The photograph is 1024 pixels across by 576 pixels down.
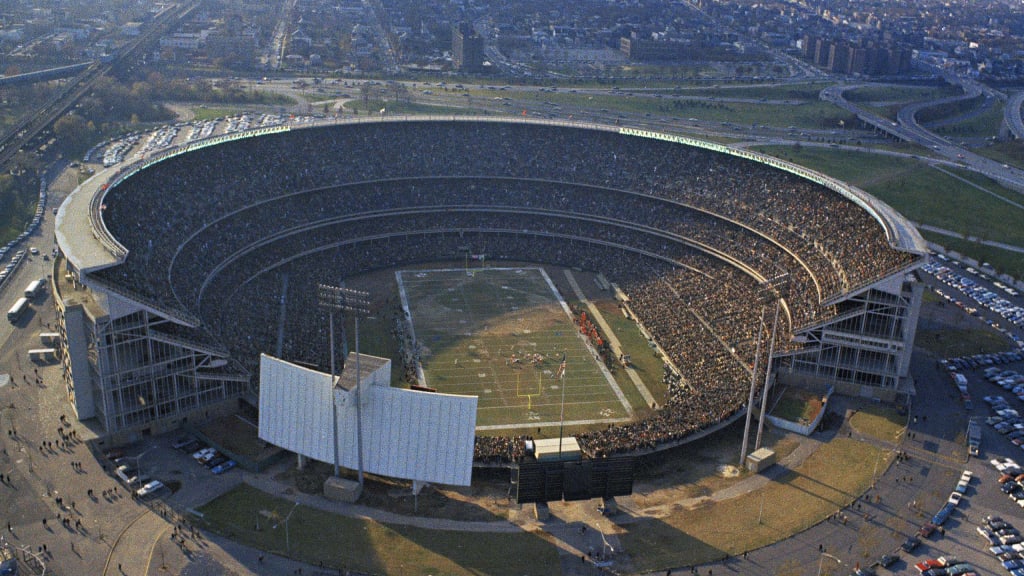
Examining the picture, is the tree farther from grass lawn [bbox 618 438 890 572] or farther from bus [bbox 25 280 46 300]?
grass lawn [bbox 618 438 890 572]

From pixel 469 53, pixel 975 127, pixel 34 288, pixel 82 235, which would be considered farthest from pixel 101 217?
pixel 975 127

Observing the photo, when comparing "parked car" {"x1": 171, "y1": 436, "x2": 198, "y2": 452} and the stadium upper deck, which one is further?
the stadium upper deck

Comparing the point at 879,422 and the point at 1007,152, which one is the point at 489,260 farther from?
the point at 1007,152

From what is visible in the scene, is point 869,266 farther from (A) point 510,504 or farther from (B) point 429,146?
(B) point 429,146

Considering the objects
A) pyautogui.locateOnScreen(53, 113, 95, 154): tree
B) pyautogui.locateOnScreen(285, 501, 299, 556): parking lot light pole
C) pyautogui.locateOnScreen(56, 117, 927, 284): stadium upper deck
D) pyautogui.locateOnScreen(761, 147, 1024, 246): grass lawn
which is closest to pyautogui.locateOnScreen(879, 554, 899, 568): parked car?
pyautogui.locateOnScreen(56, 117, 927, 284): stadium upper deck

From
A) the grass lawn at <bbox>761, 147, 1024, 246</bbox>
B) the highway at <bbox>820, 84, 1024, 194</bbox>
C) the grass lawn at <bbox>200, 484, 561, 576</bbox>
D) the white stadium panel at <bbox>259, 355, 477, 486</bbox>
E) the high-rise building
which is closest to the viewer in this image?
the grass lawn at <bbox>200, 484, 561, 576</bbox>

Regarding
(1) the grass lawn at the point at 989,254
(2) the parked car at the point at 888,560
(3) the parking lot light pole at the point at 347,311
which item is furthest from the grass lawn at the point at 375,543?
(1) the grass lawn at the point at 989,254
